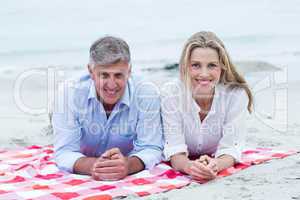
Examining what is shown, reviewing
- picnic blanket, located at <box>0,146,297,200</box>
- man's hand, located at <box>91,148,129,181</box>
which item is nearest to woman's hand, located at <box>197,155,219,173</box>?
picnic blanket, located at <box>0,146,297,200</box>

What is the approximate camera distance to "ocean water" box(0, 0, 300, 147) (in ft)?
34.7

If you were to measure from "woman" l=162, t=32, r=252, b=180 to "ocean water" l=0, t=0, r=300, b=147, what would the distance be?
533 cm

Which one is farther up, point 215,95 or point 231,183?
point 215,95

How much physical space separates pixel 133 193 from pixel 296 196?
77 centimetres

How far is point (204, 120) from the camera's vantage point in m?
3.10

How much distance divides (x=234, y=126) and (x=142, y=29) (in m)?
10.2

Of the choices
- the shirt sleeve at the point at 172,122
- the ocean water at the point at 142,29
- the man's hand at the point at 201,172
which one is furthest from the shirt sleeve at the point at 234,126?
the ocean water at the point at 142,29

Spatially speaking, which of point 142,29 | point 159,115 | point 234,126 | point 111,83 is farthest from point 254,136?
point 142,29

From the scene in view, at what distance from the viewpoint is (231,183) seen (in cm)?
270

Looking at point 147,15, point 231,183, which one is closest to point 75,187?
point 231,183

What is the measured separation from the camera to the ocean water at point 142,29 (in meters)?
10.6

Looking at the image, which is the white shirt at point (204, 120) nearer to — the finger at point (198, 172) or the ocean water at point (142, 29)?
the finger at point (198, 172)

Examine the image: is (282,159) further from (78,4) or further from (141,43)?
(78,4)

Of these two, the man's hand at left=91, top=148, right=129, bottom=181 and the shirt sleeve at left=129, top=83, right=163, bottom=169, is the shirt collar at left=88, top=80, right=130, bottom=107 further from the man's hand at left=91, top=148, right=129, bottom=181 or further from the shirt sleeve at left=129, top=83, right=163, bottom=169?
the man's hand at left=91, top=148, right=129, bottom=181
